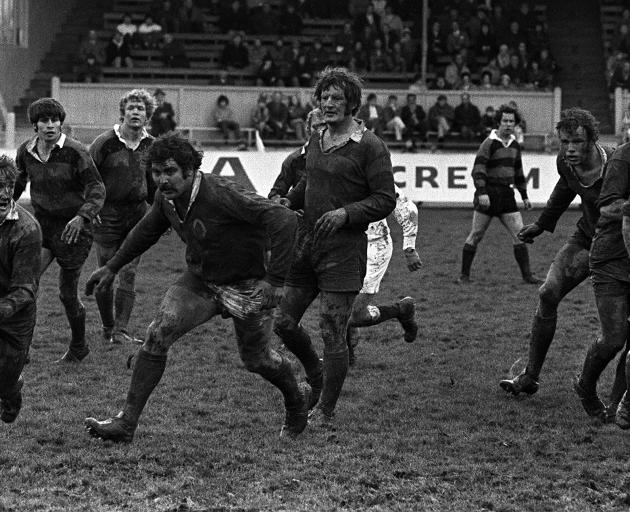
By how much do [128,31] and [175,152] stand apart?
847 inches

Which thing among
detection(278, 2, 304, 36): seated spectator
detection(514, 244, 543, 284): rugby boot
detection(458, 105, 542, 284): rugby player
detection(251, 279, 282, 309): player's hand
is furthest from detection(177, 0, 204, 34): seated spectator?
detection(251, 279, 282, 309): player's hand

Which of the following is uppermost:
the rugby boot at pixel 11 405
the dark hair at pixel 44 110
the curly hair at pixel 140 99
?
the curly hair at pixel 140 99

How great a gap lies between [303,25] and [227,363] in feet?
64.9

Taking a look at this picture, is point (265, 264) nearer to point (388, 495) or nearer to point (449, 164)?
point (388, 495)

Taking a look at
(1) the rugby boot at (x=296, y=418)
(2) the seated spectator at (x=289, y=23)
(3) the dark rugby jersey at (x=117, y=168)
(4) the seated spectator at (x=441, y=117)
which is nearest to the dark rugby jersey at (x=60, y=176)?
(3) the dark rugby jersey at (x=117, y=168)

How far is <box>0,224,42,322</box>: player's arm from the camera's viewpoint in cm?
622

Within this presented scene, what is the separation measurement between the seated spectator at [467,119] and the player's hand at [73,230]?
16.5 meters

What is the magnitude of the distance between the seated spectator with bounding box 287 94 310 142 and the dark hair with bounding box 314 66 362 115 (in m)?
16.6

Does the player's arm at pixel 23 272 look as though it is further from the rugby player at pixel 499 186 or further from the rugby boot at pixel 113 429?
the rugby player at pixel 499 186

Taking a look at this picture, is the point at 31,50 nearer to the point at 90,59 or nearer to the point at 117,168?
the point at 90,59

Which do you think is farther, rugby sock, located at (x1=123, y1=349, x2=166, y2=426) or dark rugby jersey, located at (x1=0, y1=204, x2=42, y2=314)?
rugby sock, located at (x1=123, y1=349, x2=166, y2=426)

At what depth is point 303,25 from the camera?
2789 cm

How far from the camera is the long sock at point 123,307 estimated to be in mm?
9898

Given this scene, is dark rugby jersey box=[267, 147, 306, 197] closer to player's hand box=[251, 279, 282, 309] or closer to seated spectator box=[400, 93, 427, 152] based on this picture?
player's hand box=[251, 279, 282, 309]
